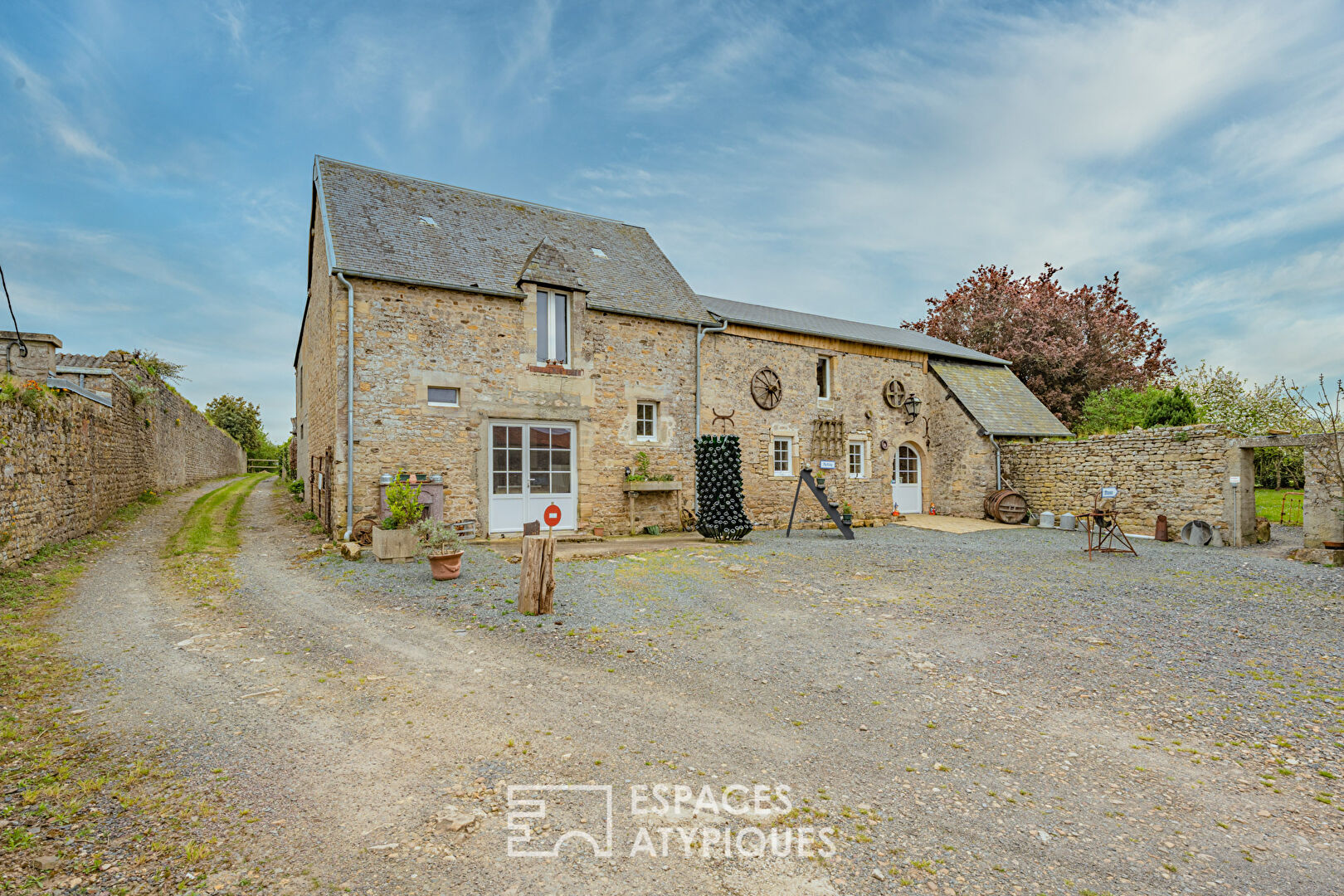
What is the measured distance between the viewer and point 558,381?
1166 cm

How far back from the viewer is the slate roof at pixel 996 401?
16.7 m

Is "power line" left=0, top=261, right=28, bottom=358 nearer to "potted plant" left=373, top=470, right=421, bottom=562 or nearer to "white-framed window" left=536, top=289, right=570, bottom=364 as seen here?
"potted plant" left=373, top=470, right=421, bottom=562

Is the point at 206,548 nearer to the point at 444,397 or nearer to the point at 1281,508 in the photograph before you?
the point at 444,397

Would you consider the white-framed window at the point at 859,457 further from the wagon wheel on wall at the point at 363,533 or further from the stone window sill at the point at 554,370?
the wagon wheel on wall at the point at 363,533

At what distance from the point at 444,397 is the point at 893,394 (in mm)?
12512

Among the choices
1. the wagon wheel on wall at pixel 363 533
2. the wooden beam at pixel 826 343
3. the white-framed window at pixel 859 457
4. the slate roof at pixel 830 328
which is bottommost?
the wagon wheel on wall at pixel 363 533

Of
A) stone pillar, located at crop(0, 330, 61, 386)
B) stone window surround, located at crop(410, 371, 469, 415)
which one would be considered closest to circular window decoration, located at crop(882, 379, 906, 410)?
stone window surround, located at crop(410, 371, 469, 415)

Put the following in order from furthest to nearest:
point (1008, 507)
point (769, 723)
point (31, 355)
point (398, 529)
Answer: point (1008, 507)
point (31, 355)
point (398, 529)
point (769, 723)

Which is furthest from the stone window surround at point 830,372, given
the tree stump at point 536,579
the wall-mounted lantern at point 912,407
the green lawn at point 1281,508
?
the green lawn at point 1281,508

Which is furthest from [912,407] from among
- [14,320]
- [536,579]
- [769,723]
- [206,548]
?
[14,320]

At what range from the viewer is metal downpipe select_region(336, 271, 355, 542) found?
969 centimetres

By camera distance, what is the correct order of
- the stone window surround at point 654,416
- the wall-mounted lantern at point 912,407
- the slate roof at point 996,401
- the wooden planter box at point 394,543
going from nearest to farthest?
1. the wooden planter box at point 394,543
2. the stone window surround at point 654,416
3. the slate roof at point 996,401
4. the wall-mounted lantern at point 912,407

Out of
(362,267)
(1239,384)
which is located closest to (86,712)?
(362,267)

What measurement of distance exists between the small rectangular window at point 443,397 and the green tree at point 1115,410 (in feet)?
68.1
